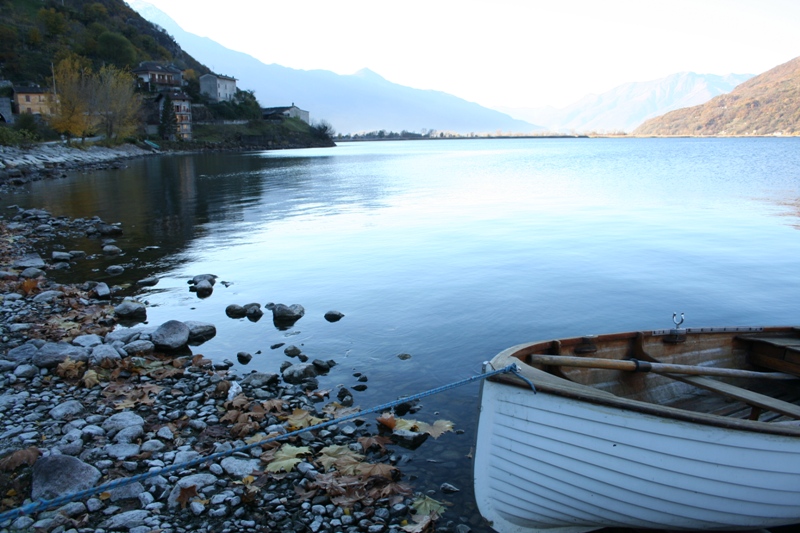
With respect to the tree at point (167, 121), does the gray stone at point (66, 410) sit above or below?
below

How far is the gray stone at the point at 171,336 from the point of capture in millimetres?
10781

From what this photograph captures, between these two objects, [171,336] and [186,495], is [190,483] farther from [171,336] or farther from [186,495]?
[171,336]

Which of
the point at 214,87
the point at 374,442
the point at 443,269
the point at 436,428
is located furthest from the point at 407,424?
the point at 214,87

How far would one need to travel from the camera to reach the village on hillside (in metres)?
101

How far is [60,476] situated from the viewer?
244 inches

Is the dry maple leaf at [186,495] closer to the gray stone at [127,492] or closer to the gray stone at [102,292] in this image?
the gray stone at [127,492]

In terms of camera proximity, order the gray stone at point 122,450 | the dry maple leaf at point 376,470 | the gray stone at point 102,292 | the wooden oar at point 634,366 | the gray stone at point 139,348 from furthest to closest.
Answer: the gray stone at point 102,292
the gray stone at point 139,348
the gray stone at point 122,450
the dry maple leaf at point 376,470
the wooden oar at point 634,366

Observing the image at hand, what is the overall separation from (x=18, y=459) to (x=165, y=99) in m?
133

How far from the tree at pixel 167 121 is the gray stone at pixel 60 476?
130 meters

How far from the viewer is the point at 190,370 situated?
386 inches

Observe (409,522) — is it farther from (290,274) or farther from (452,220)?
(452,220)

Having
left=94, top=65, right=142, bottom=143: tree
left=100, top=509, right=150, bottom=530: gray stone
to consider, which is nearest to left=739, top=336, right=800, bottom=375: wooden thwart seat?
left=100, top=509, right=150, bottom=530: gray stone

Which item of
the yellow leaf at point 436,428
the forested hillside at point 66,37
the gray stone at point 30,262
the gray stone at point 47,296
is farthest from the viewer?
the forested hillside at point 66,37

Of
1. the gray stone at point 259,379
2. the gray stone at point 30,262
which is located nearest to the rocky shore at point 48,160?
the gray stone at point 30,262
